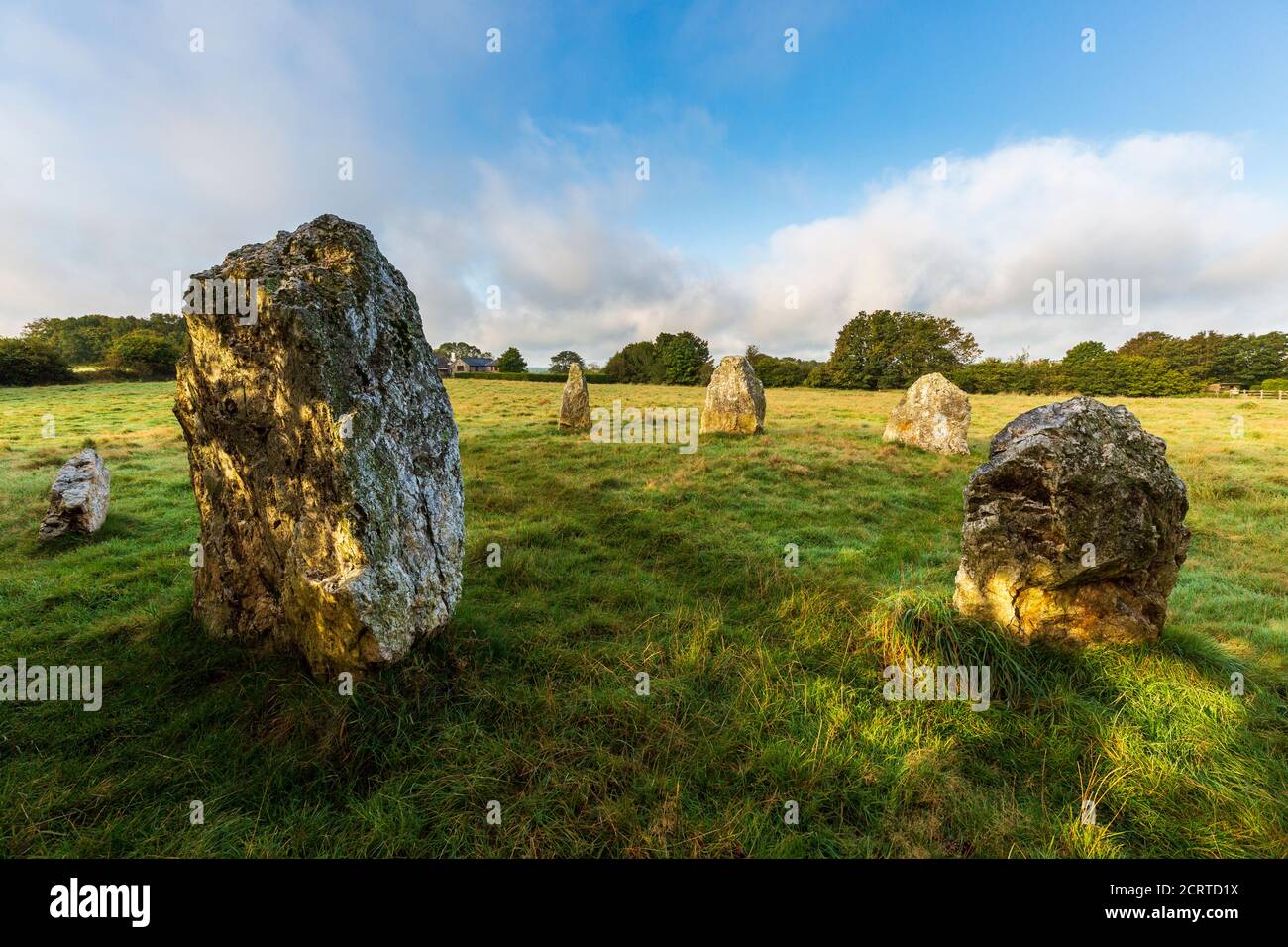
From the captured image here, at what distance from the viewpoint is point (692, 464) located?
1223 centimetres

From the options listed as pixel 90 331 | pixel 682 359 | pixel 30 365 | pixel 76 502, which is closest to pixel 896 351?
pixel 682 359

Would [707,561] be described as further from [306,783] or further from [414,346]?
[306,783]

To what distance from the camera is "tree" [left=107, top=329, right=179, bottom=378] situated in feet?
155

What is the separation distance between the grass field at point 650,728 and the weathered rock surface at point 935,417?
8184 millimetres

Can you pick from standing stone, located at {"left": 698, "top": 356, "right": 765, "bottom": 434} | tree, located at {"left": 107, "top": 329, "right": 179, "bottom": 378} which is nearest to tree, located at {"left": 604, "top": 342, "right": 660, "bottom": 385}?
tree, located at {"left": 107, "top": 329, "right": 179, "bottom": 378}

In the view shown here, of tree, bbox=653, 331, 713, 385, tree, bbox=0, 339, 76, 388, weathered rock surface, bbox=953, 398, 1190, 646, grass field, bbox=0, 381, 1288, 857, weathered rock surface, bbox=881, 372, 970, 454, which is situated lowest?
grass field, bbox=0, 381, 1288, 857

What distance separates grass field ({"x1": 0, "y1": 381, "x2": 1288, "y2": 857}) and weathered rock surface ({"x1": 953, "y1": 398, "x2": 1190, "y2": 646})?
296 millimetres

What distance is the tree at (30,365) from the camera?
41.3m

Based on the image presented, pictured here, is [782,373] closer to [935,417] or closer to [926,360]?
[926,360]

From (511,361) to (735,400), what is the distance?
6463 centimetres

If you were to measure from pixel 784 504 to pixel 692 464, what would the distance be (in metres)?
3.11

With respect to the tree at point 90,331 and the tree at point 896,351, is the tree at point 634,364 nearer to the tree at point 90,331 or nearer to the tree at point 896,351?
A: the tree at point 896,351

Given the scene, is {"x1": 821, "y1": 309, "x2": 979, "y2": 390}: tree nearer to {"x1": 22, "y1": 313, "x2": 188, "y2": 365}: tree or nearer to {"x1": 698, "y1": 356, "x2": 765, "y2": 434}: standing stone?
{"x1": 698, "y1": 356, "x2": 765, "y2": 434}: standing stone
